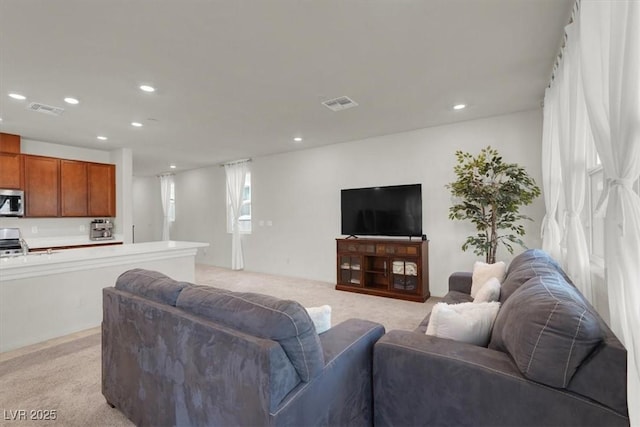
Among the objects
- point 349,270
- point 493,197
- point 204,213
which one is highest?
point 493,197

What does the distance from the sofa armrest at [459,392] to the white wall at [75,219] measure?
5877 mm

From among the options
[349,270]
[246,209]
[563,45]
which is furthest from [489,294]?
[246,209]

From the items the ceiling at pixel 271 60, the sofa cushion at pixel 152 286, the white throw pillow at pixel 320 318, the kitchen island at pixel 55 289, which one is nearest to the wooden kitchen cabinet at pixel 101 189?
the ceiling at pixel 271 60

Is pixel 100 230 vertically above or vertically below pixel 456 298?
above

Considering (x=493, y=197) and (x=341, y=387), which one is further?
(x=493, y=197)

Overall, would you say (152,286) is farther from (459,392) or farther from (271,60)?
(271,60)

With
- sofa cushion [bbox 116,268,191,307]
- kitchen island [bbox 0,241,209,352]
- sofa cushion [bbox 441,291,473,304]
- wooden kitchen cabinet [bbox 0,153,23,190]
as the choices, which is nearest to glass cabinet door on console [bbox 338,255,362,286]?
sofa cushion [bbox 441,291,473,304]

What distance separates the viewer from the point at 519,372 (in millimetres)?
1244

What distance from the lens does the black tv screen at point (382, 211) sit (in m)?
4.59

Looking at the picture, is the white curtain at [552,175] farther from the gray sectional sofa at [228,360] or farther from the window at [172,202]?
the window at [172,202]

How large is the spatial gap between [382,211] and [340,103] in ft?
6.49

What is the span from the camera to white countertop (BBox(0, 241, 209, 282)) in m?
2.87

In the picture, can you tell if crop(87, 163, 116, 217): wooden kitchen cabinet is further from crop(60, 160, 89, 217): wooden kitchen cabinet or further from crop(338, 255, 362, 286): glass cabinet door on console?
crop(338, 255, 362, 286): glass cabinet door on console

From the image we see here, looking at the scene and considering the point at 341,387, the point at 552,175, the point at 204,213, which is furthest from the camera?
the point at 204,213
